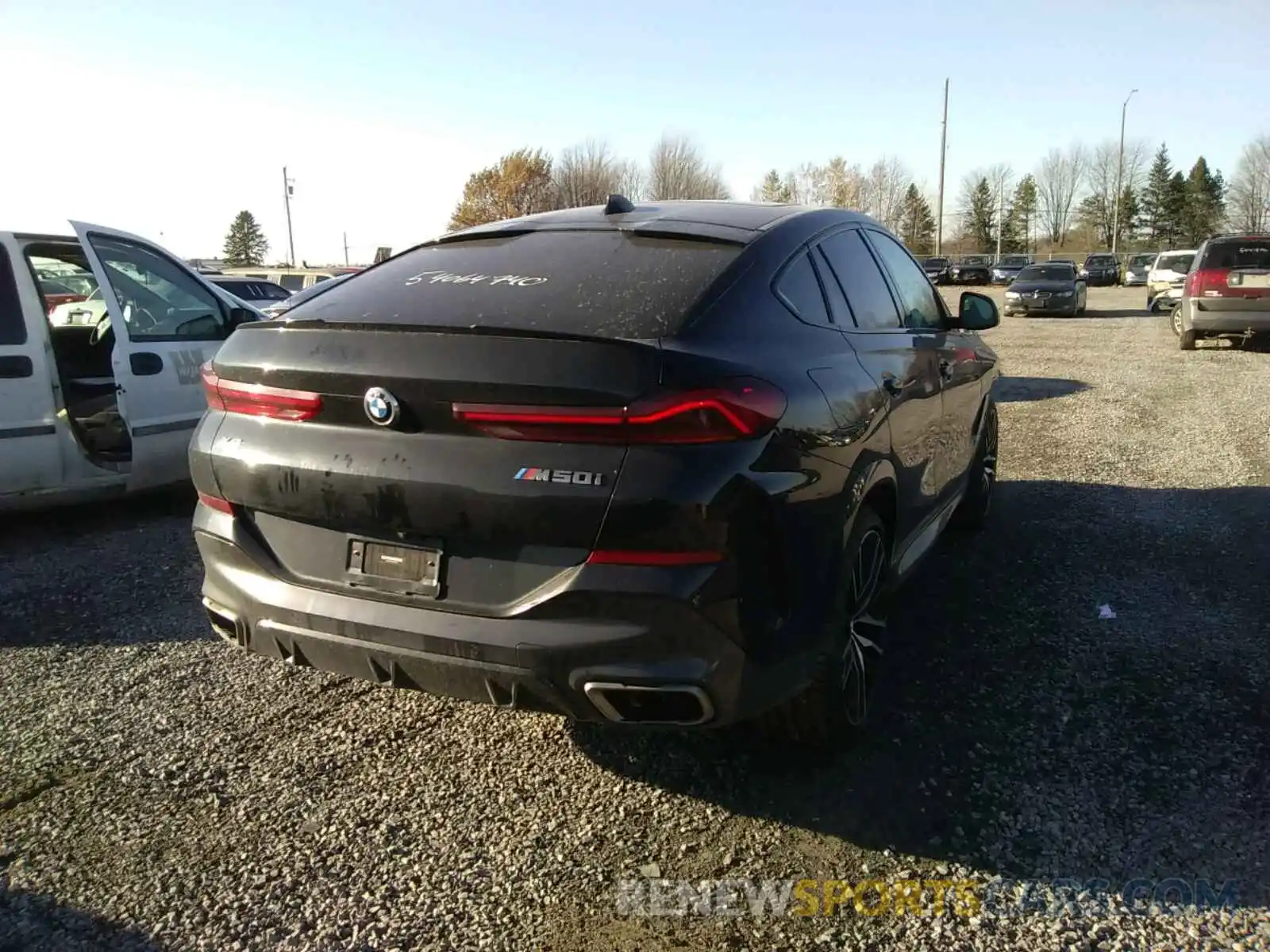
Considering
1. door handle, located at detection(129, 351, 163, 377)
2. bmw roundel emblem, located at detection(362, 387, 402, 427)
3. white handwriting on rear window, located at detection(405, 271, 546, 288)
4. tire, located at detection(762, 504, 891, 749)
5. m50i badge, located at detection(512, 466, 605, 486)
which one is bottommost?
tire, located at detection(762, 504, 891, 749)

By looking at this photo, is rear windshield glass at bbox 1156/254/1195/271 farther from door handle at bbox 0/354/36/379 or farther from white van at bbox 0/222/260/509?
door handle at bbox 0/354/36/379

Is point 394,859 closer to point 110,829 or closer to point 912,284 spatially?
point 110,829

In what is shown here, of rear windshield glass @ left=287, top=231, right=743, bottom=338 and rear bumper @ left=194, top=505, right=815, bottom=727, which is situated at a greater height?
rear windshield glass @ left=287, top=231, right=743, bottom=338

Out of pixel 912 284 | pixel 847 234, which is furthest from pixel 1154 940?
pixel 912 284

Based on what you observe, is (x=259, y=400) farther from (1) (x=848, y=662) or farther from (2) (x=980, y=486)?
(2) (x=980, y=486)

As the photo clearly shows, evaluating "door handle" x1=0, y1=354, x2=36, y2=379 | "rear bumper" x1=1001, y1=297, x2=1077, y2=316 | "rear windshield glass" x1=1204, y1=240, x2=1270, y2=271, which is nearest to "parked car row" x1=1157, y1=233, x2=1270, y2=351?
"rear windshield glass" x1=1204, y1=240, x2=1270, y2=271

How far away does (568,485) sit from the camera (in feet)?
7.87

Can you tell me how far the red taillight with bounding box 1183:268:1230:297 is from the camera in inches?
597

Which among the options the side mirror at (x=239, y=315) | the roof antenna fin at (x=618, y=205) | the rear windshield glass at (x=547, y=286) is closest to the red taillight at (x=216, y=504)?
the rear windshield glass at (x=547, y=286)

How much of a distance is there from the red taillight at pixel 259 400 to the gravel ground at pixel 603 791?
117cm

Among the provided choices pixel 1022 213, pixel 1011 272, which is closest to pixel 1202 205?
pixel 1022 213

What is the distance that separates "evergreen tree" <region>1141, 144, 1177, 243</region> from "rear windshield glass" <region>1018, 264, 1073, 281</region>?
232 ft

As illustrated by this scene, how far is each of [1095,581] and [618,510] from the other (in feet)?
11.1

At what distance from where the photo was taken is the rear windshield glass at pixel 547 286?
8.70 feet
